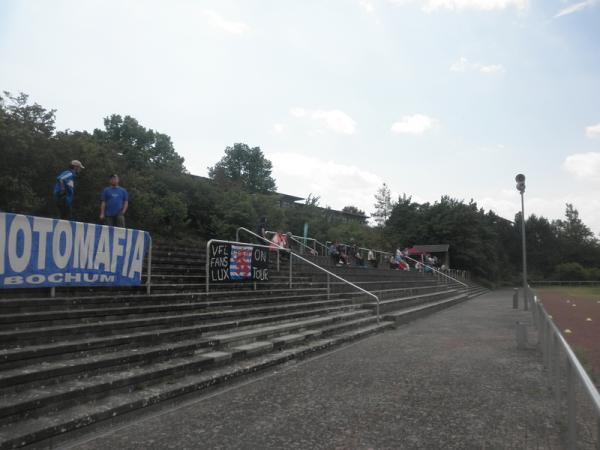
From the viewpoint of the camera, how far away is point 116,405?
461cm

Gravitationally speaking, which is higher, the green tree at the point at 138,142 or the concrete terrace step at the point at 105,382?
the green tree at the point at 138,142

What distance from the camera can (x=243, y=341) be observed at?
7.62 meters

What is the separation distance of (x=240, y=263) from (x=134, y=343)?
4.14 meters

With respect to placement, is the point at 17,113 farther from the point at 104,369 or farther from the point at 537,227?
the point at 537,227

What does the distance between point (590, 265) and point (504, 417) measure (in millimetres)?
82613

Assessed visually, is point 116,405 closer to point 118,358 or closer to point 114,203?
point 118,358

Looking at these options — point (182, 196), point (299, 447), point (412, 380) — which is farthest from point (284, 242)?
point (182, 196)

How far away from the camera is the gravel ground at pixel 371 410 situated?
4184 mm

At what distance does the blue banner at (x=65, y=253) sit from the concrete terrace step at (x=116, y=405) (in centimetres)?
200

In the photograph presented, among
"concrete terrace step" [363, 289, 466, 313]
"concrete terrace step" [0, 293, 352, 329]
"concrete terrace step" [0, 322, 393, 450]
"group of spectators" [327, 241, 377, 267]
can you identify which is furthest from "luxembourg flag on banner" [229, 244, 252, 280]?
"group of spectators" [327, 241, 377, 267]

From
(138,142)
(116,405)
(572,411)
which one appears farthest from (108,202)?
(138,142)

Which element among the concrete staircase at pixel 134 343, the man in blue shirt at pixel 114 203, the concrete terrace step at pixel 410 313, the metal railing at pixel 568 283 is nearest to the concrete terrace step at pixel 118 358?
the concrete staircase at pixel 134 343

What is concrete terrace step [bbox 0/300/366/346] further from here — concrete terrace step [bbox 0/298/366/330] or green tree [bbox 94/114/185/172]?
green tree [bbox 94/114/185/172]

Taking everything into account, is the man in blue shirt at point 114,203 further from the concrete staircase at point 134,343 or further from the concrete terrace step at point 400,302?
the concrete terrace step at point 400,302
